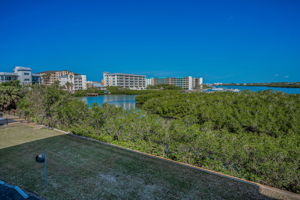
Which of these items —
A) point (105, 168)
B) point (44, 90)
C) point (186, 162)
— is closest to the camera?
point (105, 168)

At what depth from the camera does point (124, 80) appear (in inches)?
3620

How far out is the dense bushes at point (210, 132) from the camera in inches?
189

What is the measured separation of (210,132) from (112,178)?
3782 mm

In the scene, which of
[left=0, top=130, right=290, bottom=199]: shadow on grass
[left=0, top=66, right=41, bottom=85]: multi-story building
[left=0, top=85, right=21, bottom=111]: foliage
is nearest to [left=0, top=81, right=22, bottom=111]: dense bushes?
[left=0, top=85, right=21, bottom=111]: foliage

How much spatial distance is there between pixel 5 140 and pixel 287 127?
1498 centimetres

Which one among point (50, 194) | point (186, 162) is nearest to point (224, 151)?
point (186, 162)

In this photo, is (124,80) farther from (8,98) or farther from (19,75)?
(8,98)

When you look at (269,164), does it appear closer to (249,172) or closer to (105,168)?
(249,172)

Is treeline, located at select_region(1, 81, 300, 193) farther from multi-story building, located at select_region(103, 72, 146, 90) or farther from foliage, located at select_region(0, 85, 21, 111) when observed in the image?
multi-story building, located at select_region(103, 72, 146, 90)

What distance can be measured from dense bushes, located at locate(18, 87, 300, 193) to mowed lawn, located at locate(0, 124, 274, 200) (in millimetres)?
557

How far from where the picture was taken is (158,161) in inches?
245

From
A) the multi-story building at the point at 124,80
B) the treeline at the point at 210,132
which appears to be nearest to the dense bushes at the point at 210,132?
the treeline at the point at 210,132

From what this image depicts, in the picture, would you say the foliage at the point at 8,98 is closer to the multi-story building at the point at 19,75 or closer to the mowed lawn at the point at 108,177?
the mowed lawn at the point at 108,177

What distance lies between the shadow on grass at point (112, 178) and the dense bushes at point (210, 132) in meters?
0.54
